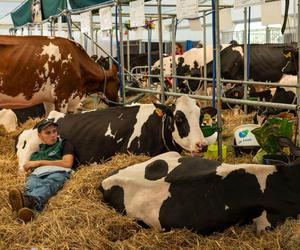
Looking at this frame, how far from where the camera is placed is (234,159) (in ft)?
17.4

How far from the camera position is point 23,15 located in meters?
12.7

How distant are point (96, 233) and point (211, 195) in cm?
72

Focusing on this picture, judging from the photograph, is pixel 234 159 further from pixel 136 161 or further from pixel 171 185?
pixel 171 185

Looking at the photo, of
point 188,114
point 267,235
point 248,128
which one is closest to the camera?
point 267,235

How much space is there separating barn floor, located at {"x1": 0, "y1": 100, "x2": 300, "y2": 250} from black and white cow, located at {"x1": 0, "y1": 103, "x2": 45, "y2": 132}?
13.6 ft

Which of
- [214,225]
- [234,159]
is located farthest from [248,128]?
[214,225]

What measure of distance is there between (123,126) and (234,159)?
117 centimetres

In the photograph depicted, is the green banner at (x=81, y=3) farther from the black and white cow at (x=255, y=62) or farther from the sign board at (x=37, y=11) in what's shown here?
the black and white cow at (x=255, y=62)

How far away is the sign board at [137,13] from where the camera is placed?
598 cm

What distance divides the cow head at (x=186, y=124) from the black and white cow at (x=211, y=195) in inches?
44.1

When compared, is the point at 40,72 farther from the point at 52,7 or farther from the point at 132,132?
the point at 52,7

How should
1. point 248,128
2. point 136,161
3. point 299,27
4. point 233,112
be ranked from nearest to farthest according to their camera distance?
1. point 299,27
2. point 136,161
3. point 248,128
4. point 233,112

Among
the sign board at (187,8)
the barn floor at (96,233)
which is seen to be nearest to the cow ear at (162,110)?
the sign board at (187,8)

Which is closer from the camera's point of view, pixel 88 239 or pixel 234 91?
pixel 88 239
